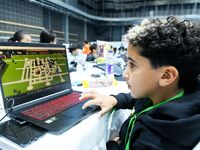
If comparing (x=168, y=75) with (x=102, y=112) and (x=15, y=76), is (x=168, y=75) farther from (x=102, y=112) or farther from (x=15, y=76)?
(x=15, y=76)

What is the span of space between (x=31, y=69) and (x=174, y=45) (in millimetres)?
599

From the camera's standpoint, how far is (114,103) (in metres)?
0.80

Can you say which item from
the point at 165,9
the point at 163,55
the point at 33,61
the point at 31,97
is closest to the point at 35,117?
the point at 31,97

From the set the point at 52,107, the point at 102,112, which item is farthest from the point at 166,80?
the point at 52,107

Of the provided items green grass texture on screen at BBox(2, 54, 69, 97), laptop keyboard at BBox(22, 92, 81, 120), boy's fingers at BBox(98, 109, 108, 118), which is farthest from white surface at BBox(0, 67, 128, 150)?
green grass texture on screen at BBox(2, 54, 69, 97)

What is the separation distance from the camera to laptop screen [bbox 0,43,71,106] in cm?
71

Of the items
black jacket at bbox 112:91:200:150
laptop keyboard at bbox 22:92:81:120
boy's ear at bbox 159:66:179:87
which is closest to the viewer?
black jacket at bbox 112:91:200:150

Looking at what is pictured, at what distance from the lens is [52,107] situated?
75 cm

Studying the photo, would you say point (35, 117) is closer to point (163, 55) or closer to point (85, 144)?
point (85, 144)

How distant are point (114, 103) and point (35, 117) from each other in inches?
13.0

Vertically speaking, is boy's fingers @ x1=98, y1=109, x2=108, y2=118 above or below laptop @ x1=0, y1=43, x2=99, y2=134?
below

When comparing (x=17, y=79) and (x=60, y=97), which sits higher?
(x=17, y=79)

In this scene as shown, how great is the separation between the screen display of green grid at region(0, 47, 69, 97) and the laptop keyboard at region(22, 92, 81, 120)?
0.30 feet

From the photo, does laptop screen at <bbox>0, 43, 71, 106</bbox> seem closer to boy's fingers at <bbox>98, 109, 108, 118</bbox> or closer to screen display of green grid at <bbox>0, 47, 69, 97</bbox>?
screen display of green grid at <bbox>0, 47, 69, 97</bbox>
